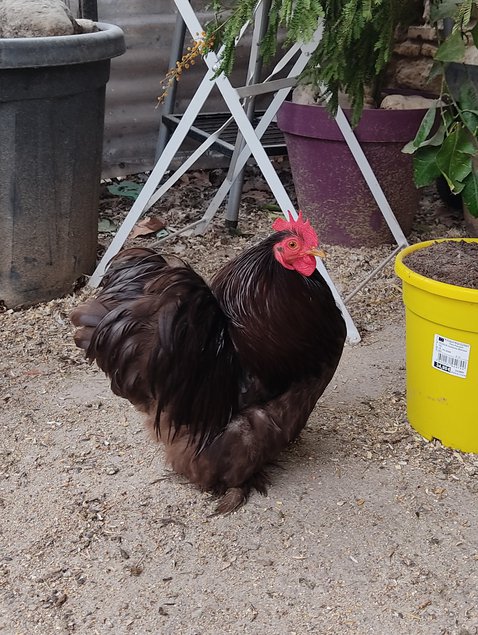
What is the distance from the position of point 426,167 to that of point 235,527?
→ 1293mm

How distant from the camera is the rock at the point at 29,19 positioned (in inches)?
123

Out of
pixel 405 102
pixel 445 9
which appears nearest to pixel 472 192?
pixel 445 9

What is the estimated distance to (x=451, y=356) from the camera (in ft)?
7.75

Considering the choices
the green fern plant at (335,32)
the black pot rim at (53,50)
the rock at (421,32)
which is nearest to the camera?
the green fern plant at (335,32)

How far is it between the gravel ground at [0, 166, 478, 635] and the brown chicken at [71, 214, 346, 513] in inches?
7.2

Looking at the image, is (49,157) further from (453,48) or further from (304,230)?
(453,48)

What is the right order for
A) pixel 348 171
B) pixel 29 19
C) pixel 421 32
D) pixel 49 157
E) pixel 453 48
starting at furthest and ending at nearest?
pixel 421 32 → pixel 348 171 → pixel 49 157 → pixel 29 19 → pixel 453 48

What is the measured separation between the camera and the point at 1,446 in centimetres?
260

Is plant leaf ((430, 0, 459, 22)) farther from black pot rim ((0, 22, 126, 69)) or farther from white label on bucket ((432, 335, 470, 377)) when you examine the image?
black pot rim ((0, 22, 126, 69))

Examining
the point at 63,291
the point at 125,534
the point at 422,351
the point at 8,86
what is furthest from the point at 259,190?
the point at 125,534

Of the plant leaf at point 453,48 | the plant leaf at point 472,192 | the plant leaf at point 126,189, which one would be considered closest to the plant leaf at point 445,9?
the plant leaf at point 453,48

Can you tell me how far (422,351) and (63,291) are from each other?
1.84 meters

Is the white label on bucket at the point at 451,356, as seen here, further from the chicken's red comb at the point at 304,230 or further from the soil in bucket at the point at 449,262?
the chicken's red comb at the point at 304,230

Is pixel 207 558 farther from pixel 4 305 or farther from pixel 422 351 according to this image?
pixel 4 305
